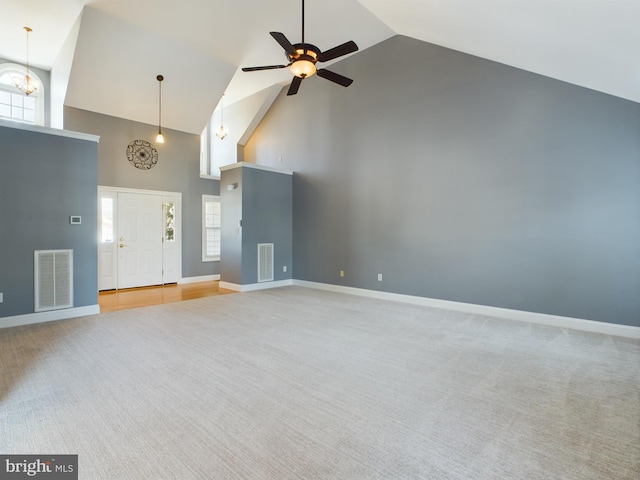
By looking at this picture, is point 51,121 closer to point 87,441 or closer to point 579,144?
point 87,441

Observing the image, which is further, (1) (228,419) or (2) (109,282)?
(2) (109,282)

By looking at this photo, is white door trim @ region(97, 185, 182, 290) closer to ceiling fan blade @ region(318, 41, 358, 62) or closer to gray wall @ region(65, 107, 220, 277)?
gray wall @ region(65, 107, 220, 277)

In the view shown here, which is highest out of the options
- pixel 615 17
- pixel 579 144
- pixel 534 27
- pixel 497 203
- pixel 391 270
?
pixel 534 27

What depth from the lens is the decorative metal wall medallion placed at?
279 inches

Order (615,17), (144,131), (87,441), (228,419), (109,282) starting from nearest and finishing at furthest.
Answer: (87,441)
(228,419)
(615,17)
(109,282)
(144,131)

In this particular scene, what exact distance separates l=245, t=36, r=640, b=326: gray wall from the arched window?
19.7 feet

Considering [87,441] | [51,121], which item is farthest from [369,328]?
[51,121]

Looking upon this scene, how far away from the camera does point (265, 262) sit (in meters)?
7.28

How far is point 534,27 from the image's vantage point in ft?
10.4

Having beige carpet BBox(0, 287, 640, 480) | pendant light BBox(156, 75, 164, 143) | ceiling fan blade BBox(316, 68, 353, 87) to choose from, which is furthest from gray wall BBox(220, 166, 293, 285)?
ceiling fan blade BBox(316, 68, 353, 87)

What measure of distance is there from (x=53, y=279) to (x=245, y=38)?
491cm

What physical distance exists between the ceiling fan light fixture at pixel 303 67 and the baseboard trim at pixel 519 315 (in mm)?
3960

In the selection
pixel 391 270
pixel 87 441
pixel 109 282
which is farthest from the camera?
pixel 109 282

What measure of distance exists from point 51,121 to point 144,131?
200cm
